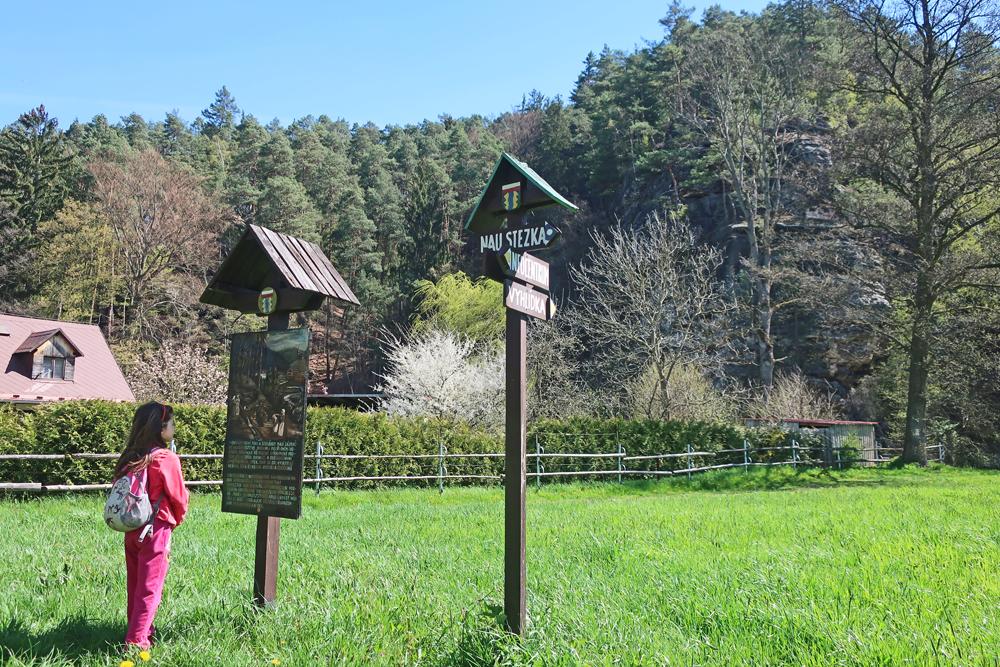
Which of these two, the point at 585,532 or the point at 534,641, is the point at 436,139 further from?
the point at 534,641

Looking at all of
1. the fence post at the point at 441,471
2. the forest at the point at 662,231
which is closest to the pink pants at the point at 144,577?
the fence post at the point at 441,471

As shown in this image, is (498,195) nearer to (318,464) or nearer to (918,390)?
(318,464)

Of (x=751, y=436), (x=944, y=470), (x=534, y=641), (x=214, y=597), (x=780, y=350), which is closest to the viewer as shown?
(x=534, y=641)

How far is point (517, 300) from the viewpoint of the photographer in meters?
4.65

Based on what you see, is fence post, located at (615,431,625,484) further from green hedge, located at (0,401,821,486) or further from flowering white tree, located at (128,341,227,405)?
flowering white tree, located at (128,341,227,405)

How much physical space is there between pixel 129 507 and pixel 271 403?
1.34 meters

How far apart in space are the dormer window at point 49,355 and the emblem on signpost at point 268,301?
2605 centimetres

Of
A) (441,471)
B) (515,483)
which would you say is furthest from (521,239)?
(441,471)

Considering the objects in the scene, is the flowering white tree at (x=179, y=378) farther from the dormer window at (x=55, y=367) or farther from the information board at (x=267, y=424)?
the information board at (x=267, y=424)

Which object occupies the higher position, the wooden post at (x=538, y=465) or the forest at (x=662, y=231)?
the forest at (x=662, y=231)

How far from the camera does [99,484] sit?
16.1 meters

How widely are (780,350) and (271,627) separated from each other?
138 feet

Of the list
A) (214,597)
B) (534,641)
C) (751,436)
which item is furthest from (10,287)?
(534,641)

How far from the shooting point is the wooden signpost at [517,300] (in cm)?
464
